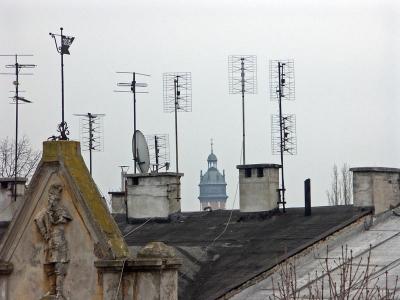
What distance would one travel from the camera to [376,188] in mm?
32531

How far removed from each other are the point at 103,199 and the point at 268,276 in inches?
326

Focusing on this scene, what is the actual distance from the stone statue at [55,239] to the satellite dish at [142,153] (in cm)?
1965

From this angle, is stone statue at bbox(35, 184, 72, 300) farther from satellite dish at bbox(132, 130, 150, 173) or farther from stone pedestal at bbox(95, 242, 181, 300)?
satellite dish at bbox(132, 130, 150, 173)

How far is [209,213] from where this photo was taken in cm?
3822

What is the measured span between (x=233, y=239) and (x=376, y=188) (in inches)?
137

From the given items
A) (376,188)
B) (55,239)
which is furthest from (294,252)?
(55,239)

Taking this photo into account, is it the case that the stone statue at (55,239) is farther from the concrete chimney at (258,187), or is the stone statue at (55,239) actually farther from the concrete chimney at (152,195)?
the concrete chimney at (152,195)

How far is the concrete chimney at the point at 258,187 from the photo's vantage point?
1395 inches

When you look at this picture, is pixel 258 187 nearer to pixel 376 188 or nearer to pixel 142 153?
pixel 376 188

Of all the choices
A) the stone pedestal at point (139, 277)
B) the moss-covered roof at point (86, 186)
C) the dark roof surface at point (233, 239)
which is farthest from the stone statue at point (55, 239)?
the dark roof surface at point (233, 239)

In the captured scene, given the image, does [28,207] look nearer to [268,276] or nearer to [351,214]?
[268,276]

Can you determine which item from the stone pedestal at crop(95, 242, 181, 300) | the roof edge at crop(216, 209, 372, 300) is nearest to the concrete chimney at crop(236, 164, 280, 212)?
the roof edge at crop(216, 209, 372, 300)

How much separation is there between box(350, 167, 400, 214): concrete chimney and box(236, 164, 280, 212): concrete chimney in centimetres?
302

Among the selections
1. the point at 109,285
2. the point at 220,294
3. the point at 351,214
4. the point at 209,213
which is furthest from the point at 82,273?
→ the point at 209,213
